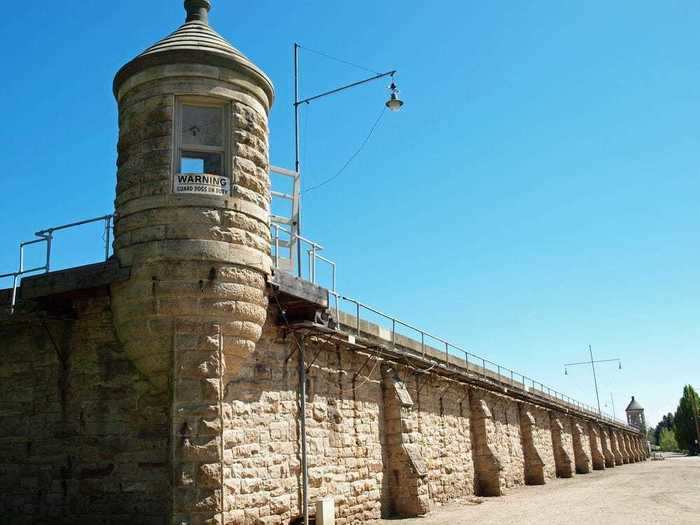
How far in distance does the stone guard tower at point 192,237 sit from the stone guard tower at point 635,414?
355 ft

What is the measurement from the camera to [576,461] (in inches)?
1586

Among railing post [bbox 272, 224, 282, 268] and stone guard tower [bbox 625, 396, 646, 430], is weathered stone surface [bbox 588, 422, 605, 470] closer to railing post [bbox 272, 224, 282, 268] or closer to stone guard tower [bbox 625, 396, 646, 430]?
railing post [bbox 272, 224, 282, 268]

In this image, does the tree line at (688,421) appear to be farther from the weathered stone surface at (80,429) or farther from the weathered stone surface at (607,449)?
the weathered stone surface at (80,429)

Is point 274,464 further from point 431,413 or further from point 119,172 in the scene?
point 431,413

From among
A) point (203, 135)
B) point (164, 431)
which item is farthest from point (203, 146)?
point (164, 431)

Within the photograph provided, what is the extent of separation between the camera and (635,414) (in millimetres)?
108562

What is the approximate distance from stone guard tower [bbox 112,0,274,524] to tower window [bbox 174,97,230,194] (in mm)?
17

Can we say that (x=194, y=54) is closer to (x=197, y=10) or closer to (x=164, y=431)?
(x=197, y=10)

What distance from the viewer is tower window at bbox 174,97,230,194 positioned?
36.5ft

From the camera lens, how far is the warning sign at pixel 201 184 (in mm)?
10906

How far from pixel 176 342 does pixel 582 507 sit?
13.3 meters

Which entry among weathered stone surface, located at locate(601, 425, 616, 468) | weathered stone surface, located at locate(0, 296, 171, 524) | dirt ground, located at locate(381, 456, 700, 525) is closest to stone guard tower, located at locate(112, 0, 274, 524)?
weathered stone surface, located at locate(0, 296, 171, 524)

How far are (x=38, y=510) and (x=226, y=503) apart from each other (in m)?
3.33

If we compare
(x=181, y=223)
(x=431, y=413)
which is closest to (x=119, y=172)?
(x=181, y=223)
